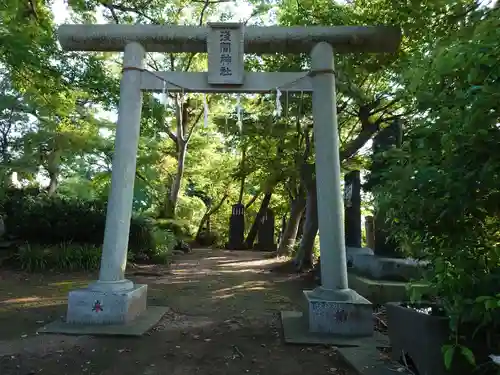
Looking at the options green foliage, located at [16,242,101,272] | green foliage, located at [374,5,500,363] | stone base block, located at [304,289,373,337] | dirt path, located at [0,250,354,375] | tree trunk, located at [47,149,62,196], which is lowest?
dirt path, located at [0,250,354,375]

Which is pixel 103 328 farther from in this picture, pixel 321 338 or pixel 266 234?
pixel 266 234

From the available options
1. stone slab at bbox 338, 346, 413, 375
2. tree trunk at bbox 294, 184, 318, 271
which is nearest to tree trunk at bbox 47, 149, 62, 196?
tree trunk at bbox 294, 184, 318, 271

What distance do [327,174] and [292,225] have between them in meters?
8.94

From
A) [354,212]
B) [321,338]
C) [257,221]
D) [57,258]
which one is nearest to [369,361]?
[321,338]

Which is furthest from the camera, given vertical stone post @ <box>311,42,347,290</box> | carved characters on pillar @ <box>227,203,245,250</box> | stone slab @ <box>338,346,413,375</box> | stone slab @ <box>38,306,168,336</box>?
carved characters on pillar @ <box>227,203,245,250</box>

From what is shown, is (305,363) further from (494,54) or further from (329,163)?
(494,54)

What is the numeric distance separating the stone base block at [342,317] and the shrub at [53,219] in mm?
7453

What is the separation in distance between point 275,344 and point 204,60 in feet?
43.8

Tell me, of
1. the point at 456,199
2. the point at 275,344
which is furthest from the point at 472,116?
the point at 275,344

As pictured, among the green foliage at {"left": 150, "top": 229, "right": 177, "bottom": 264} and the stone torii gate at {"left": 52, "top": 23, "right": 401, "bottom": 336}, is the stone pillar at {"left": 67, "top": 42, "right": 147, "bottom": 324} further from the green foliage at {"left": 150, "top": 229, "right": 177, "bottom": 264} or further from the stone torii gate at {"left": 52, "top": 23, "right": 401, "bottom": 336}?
the green foliage at {"left": 150, "top": 229, "right": 177, "bottom": 264}

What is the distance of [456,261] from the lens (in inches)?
84.6

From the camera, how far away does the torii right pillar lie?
485cm

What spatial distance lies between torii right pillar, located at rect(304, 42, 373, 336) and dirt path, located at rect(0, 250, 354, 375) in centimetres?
57

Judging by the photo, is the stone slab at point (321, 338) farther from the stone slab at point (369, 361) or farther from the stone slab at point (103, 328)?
the stone slab at point (103, 328)
